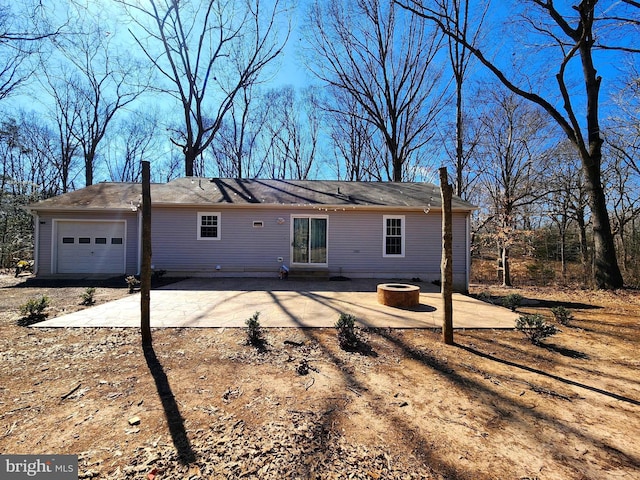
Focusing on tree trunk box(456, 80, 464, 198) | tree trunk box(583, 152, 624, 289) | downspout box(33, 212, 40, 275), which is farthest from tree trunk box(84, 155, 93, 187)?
tree trunk box(583, 152, 624, 289)

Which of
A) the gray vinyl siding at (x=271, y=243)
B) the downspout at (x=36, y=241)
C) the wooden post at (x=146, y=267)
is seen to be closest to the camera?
the wooden post at (x=146, y=267)

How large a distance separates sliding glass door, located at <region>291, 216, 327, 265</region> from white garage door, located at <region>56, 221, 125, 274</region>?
6416 millimetres

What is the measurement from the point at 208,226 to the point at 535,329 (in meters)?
9.50

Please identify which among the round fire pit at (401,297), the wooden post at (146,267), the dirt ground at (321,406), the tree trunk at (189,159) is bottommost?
the dirt ground at (321,406)

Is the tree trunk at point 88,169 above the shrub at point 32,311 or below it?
above

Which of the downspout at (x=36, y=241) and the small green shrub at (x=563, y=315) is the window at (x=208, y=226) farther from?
the small green shrub at (x=563, y=315)

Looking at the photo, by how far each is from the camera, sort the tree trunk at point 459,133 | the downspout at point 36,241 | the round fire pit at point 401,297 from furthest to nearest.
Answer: the tree trunk at point 459,133
the downspout at point 36,241
the round fire pit at point 401,297

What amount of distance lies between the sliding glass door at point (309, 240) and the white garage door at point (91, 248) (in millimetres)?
6416

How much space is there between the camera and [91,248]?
10094 mm

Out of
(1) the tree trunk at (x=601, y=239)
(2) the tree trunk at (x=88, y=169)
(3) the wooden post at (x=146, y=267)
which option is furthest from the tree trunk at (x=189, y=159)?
(1) the tree trunk at (x=601, y=239)

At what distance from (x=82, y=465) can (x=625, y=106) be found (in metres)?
15.6

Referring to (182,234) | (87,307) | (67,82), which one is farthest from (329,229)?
(67,82)

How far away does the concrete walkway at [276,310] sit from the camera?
4.80 metres

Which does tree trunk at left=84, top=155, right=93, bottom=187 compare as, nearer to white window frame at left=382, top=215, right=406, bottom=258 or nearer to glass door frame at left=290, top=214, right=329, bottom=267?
glass door frame at left=290, top=214, right=329, bottom=267
